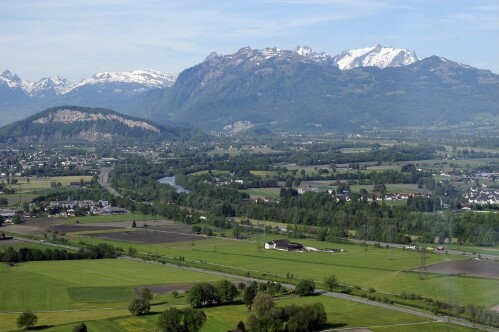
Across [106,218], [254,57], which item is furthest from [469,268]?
[254,57]

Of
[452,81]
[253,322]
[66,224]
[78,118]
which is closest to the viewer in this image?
[253,322]

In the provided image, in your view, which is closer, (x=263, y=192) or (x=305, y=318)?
(x=305, y=318)

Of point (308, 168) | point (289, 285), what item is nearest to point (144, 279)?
point (289, 285)

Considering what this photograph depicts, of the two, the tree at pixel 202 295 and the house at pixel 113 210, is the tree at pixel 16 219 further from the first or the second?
the tree at pixel 202 295

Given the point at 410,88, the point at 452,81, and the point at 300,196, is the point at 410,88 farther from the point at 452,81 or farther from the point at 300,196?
the point at 300,196

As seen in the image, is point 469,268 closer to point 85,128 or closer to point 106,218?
point 106,218

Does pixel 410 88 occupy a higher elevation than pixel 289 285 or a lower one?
higher

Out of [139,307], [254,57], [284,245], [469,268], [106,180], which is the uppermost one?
[254,57]
